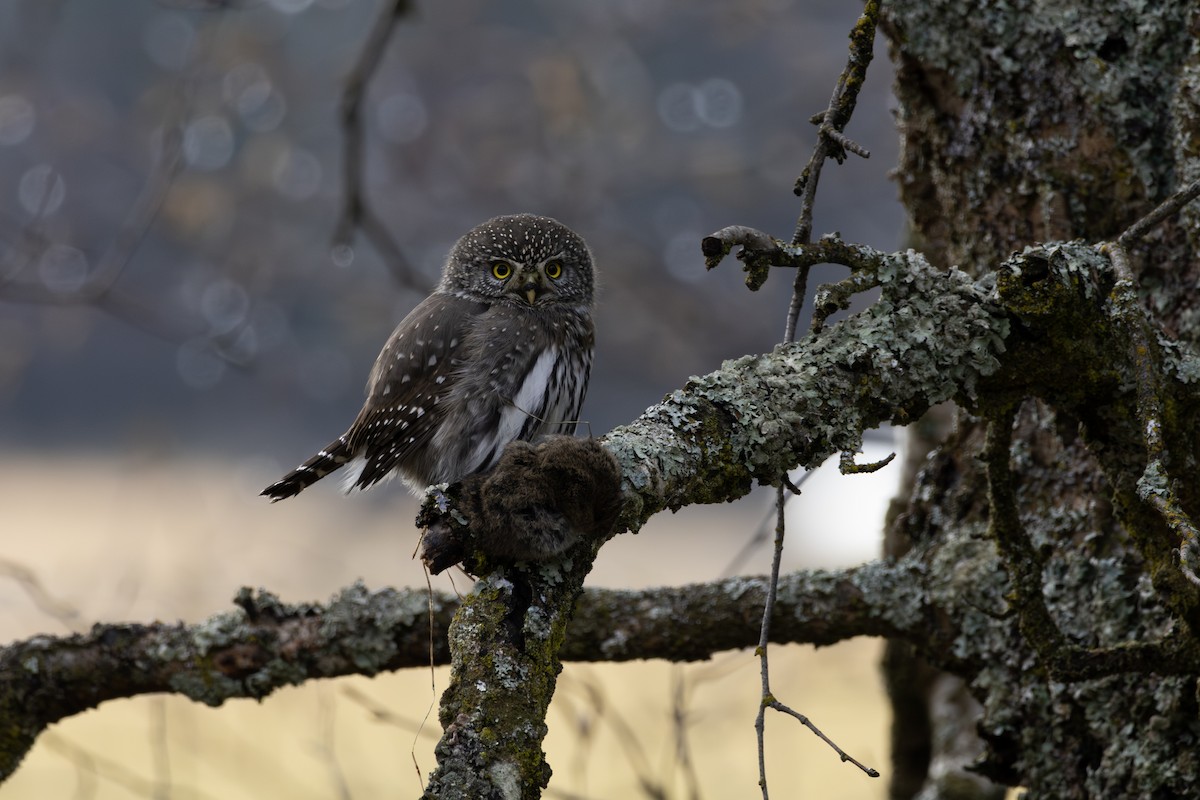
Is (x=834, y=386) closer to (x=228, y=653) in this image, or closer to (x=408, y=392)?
(x=228, y=653)

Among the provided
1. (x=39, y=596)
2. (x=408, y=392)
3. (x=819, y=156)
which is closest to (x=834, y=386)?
(x=819, y=156)

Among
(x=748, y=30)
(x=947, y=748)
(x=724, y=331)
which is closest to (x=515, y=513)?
(x=947, y=748)

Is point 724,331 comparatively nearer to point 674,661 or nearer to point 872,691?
point 872,691

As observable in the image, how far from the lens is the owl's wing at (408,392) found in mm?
3283

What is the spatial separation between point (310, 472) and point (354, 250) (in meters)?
1.75

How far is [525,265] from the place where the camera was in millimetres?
3760

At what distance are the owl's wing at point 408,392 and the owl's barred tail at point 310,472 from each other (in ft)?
0.12

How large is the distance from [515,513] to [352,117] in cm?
244

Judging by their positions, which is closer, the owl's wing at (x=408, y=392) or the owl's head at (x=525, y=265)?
the owl's wing at (x=408, y=392)

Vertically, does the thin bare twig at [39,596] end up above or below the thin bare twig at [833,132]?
below

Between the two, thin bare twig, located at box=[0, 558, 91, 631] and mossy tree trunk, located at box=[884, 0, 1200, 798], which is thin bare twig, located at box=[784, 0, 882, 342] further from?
thin bare twig, located at box=[0, 558, 91, 631]

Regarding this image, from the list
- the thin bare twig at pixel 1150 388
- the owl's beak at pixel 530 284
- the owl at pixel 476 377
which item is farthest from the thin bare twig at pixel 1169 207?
the owl's beak at pixel 530 284

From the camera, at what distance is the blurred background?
4.78m

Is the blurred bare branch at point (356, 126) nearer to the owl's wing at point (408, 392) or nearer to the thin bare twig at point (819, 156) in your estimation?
the owl's wing at point (408, 392)
